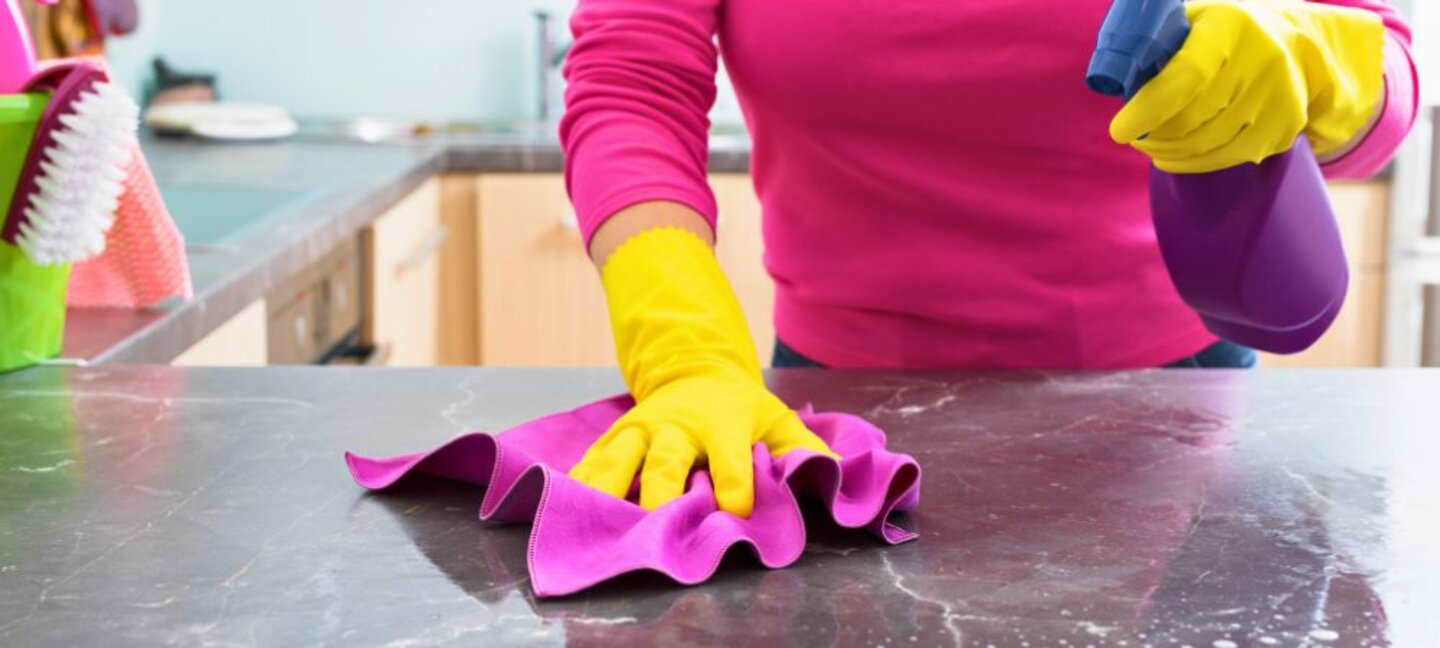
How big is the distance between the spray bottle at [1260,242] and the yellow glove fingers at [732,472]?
12.7 inches

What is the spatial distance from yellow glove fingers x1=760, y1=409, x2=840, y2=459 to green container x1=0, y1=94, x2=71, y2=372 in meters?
0.53

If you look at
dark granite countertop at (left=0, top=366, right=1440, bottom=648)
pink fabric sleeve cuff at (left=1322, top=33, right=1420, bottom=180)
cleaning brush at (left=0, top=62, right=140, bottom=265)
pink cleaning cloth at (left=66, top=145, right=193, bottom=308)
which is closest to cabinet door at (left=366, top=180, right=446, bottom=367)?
pink cleaning cloth at (left=66, top=145, right=193, bottom=308)

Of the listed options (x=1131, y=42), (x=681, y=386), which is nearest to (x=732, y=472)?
(x=681, y=386)

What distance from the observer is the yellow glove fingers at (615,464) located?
0.82 meters

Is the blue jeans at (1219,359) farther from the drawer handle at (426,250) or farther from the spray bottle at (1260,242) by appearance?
the drawer handle at (426,250)

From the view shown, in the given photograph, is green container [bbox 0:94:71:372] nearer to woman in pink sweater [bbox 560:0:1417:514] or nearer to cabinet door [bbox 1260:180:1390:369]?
woman in pink sweater [bbox 560:0:1417:514]

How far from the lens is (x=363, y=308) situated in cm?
238

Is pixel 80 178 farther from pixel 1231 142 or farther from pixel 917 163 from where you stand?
pixel 1231 142

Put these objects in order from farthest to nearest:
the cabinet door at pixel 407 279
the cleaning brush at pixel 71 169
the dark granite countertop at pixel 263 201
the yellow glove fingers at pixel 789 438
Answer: the cabinet door at pixel 407 279
the dark granite countertop at pixel 263 201
the cleaning brush at pixel 71 169
the yellow glove fingers at pixel 789 438

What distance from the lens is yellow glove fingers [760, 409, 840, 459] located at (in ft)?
2.94

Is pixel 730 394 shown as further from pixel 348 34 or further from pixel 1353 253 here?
pixel 348 34


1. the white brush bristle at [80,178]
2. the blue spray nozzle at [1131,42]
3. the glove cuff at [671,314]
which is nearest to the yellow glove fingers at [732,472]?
the glove cuff at [671,314]

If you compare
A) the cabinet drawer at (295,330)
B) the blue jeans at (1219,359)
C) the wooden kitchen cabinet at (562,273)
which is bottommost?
the wooden kitchen cabinet at (562,273)

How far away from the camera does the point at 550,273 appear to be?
2.89 m
